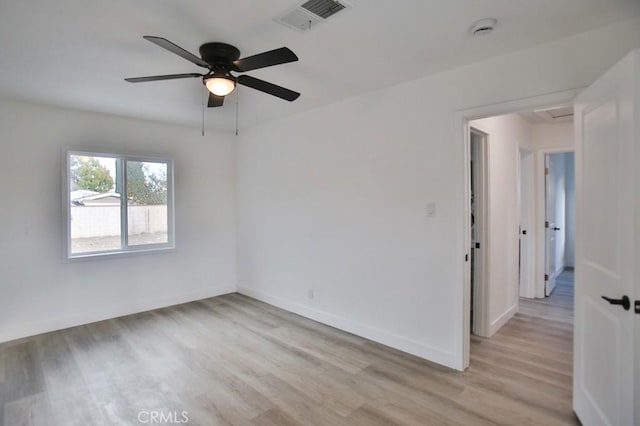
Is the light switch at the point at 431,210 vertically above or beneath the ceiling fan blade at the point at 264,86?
beneath

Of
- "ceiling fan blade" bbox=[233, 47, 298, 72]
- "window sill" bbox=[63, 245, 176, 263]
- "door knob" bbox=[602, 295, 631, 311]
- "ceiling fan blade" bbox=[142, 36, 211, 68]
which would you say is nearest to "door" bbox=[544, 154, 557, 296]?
"door knob" bbox=[602, 295, 631, 311]

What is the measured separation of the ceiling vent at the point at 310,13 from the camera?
190 cm

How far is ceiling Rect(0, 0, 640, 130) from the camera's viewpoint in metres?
1.94

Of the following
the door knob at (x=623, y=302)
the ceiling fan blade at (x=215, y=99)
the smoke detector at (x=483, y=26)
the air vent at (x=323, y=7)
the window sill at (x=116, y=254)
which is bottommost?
the window sill at (x=116, y=254)

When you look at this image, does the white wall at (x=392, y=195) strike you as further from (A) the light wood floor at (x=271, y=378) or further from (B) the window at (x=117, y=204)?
(B) the window at (x=117, y=204)

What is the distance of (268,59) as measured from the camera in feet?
6.78

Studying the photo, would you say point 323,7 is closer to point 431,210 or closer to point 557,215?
point 431,210

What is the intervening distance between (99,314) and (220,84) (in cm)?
350

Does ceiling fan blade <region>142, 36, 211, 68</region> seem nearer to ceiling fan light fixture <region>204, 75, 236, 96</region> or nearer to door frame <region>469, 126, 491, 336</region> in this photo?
ceiling fan light fixture <region>204, 75, 236, 96</region>

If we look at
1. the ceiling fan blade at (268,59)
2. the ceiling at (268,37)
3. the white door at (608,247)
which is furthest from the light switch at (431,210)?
the ceiling fan blade at (268,59)

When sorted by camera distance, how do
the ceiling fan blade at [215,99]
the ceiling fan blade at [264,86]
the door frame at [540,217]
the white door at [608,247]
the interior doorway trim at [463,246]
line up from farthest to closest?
the door frame at [540,217] < the interior doorway trim at [463,246] < the ceiling fan blade at [215,99] < the ceiling fan blade at [264,86] < the white door at [608,247]

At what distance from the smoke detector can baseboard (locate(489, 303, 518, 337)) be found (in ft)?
9.62

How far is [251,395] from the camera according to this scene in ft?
8.36

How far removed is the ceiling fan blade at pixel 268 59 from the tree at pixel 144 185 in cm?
303
